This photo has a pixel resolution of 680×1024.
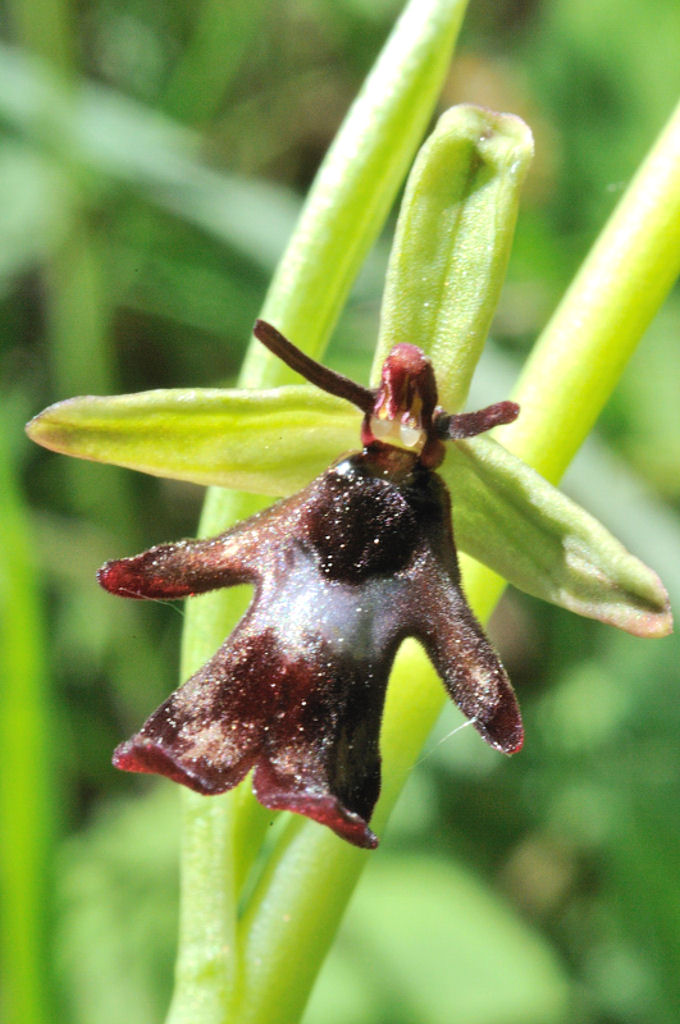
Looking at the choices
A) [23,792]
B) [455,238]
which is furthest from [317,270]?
[23,792]

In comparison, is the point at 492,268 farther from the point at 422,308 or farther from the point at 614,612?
the point at 614,612

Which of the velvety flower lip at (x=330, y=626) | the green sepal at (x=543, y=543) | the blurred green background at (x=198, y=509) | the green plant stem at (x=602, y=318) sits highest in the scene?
the green plant stem at (x=602, y=318)

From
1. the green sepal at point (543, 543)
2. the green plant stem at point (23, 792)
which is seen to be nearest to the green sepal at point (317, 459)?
the green sepal at point (543, 543)

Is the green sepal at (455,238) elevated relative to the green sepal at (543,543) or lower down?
elevated

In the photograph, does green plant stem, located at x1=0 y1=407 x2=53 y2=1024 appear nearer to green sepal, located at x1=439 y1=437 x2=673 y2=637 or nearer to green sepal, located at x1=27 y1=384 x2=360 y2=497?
green sepal, located at x1=27 y1=384 x2=360 y2=497

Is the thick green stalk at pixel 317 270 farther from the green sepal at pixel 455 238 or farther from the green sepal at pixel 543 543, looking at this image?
the green sepal at pixel 543 543
